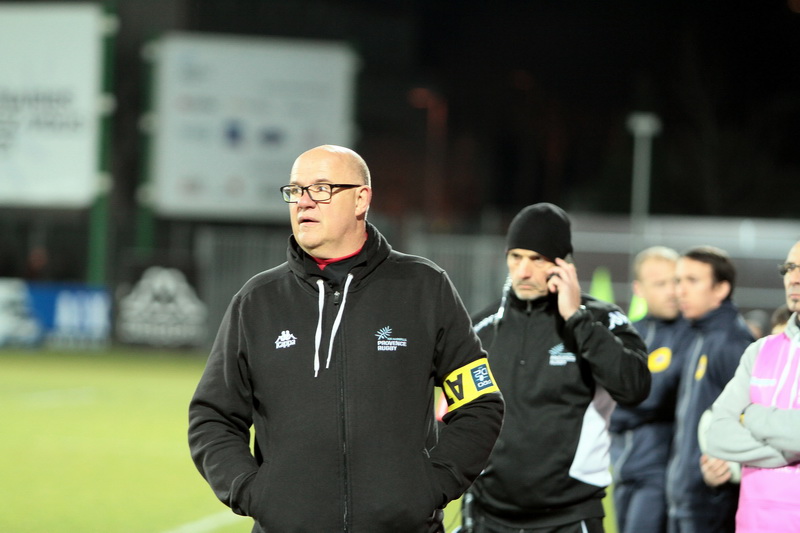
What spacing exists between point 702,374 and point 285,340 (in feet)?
9.57

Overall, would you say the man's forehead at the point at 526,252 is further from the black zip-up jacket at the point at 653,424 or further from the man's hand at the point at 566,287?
the black zip-up jacket at the point at 653,424

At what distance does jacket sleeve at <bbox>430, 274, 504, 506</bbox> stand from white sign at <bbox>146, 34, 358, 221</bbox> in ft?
73.2

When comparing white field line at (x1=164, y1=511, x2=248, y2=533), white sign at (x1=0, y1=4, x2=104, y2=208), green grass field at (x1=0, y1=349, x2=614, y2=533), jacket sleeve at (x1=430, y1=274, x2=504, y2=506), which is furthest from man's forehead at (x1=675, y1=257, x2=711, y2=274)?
white sign at (x1=0, y1=4, x2=104, y2=208)

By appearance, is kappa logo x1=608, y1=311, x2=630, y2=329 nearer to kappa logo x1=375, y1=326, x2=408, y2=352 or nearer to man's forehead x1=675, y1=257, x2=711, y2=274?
man's forehead x1=675, y1=257, x2=711, y2=274

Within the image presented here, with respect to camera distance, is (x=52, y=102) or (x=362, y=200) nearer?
(x=362, y=200)

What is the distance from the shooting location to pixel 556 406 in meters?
5.11

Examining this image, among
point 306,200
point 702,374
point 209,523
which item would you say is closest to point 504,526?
point 702,374

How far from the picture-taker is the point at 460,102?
6297 centimetres

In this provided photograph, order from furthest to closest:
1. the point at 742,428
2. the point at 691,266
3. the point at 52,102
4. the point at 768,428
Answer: the point at 52,102
the point at 691,266
the point at 742,428
the point at 768,428

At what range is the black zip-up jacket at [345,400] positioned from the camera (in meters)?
3.62

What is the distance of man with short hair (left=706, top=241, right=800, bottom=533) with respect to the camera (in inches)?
171

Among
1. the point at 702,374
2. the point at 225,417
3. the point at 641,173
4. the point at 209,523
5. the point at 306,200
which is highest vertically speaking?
the point at 641,173

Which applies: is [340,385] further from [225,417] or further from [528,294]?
[528,294]

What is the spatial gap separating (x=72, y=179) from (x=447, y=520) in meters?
18.0
